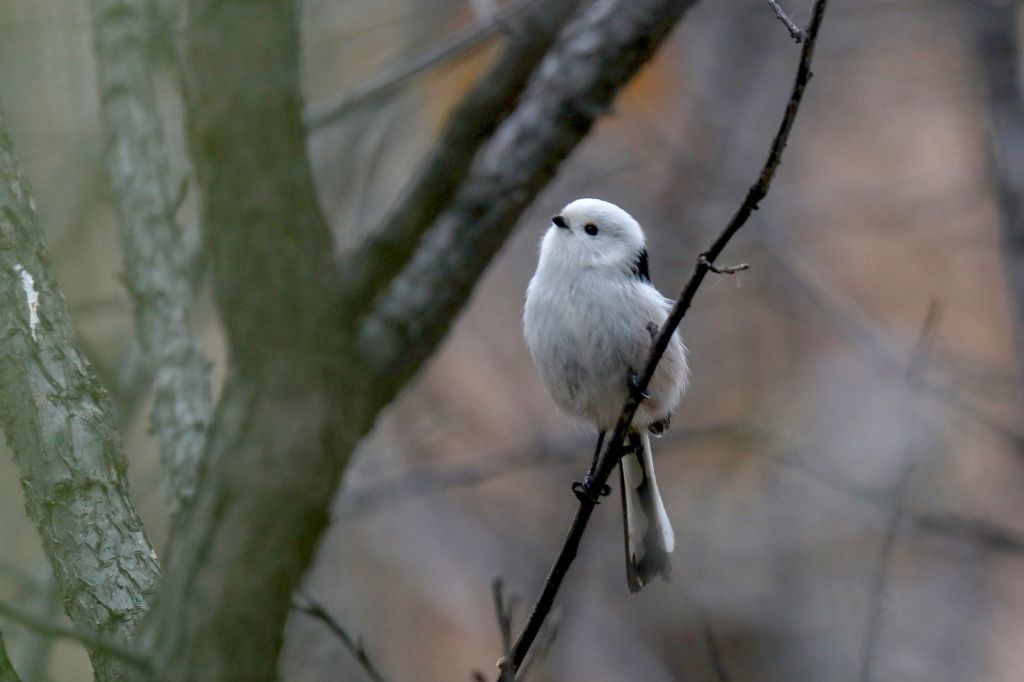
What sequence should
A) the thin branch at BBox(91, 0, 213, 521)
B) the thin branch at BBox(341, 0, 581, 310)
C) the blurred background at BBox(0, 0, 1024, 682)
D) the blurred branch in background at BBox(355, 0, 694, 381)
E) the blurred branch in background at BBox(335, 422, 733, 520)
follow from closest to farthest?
the thin branch at BBox(91, 0, 213, 521)
the blurred branch in background at BBox(355, 0, 694, 381)
the thin branch at BBox(341, 0, 581, 310)
the blurred branch in background at BBox(335, 422, 733, 520)
the blurred background at BBox(0, 0, 1024, 682)

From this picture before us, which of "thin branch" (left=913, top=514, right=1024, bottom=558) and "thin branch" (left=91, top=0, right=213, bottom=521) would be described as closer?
"thin branch" (left=91, top=0, right=213, bottom=521)

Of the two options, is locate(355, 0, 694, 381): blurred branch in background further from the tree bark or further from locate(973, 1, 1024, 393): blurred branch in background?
locate(973, 1, 1024, 393): blurred branch in background

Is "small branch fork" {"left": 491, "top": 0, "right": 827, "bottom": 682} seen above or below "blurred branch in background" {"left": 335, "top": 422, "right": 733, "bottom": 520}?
above

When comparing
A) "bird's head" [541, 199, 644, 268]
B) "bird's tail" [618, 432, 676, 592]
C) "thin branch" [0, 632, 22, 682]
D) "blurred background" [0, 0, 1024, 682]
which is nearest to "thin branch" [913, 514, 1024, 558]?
"bird's tail" [618, 432, 676, 592]

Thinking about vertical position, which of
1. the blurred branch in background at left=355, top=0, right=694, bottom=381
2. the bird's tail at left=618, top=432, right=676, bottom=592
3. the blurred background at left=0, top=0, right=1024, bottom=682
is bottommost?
the blurred background at left=0, top=0, right=1024, bottom=682

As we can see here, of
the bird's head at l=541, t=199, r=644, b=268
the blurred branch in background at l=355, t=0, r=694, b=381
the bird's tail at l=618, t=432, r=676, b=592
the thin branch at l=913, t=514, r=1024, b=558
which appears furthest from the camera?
the blurred branch in background at l=355, t=0, r=694, b=381

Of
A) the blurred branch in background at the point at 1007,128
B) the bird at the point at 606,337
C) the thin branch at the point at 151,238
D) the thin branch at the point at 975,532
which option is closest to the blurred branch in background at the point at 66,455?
the thin branch at the point at 151,238

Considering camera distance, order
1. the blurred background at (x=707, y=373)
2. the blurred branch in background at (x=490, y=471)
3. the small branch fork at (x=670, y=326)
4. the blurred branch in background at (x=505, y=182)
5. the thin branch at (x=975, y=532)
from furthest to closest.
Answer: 1. the blurred background at (x=707, y=373)
2. the blurred branch in background at (x=490, y=471)
3. the blurred branch in background at (x=505, y=182)
4. the thin branch at (x=975, y=532)
5. the small branch fork at (x=670, y=326)

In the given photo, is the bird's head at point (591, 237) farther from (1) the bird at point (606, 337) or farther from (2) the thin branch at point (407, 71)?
(2) the thin branch at point (407, 71)

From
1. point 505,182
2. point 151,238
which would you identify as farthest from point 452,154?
point 151,238

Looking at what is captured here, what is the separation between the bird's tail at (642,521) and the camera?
7.63ft

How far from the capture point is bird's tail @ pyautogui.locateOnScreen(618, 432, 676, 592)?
232 cm

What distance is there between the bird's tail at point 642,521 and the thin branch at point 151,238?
1.09m

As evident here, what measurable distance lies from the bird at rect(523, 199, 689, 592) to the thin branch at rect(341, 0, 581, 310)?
94cm
